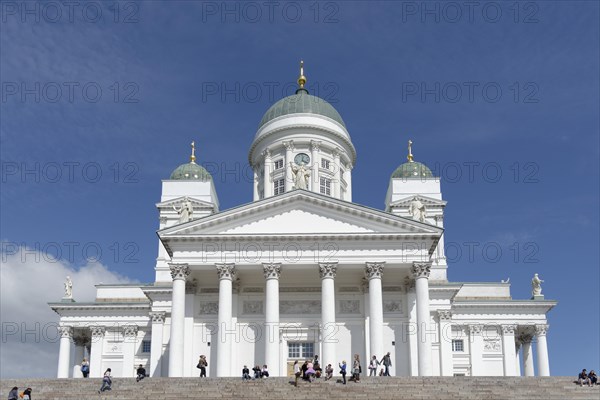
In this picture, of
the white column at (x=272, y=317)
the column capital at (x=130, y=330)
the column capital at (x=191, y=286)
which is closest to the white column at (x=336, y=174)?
the column capital at (x=191, y=286)

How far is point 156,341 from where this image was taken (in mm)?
50000

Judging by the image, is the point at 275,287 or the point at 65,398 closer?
the point at 65,398

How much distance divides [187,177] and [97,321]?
45.2 ft

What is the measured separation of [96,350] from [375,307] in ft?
83.1

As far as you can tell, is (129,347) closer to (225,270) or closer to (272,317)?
(225,270)

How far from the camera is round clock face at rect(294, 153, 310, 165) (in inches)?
2234

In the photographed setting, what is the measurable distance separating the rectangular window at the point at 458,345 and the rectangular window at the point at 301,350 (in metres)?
15.9

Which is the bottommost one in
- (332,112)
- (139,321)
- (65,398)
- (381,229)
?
(65,398)

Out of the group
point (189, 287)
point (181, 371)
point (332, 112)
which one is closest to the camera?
point (181, 371)

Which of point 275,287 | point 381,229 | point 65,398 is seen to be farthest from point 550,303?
point 65,398

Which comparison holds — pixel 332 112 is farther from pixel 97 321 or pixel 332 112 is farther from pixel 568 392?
pixel 568 392

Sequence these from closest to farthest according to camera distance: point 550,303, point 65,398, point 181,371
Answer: point 65,398 < point 181,371 < point 550,303

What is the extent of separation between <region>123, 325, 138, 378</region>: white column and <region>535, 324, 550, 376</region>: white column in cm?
2957

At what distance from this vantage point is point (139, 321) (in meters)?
55.5
